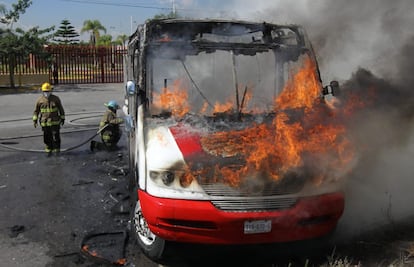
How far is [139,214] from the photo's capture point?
14.4ft

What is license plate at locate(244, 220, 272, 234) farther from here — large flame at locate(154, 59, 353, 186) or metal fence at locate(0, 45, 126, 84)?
metal fence at locate(0, 45, 126, 84)

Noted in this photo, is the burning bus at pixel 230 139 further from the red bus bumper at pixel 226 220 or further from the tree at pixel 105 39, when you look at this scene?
the tree at pixel 105 39

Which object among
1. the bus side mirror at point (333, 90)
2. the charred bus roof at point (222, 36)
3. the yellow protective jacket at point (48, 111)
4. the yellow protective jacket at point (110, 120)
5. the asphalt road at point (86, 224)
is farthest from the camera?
the yellow protective jacket at point (110, 120)

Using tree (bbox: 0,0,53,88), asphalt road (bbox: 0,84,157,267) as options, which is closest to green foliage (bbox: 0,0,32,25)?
tree (bbox: 0,0,53,88)

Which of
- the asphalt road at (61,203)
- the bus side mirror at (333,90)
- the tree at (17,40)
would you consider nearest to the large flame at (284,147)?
the bus side mirror at (333,90)

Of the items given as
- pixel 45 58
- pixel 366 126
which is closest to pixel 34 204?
pixel 366 126

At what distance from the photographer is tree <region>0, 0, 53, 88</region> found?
2212 centimetres

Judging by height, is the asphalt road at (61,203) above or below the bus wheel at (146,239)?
below

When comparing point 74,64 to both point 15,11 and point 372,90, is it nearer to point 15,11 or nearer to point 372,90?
point 15,11

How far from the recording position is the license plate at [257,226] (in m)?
3.67

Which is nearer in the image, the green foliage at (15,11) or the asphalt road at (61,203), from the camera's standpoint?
the asphalt road at (61,203)

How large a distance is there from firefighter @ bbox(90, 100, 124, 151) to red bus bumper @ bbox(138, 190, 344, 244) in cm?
534

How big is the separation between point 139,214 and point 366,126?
249cm

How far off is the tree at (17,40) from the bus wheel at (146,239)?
67.1ft
